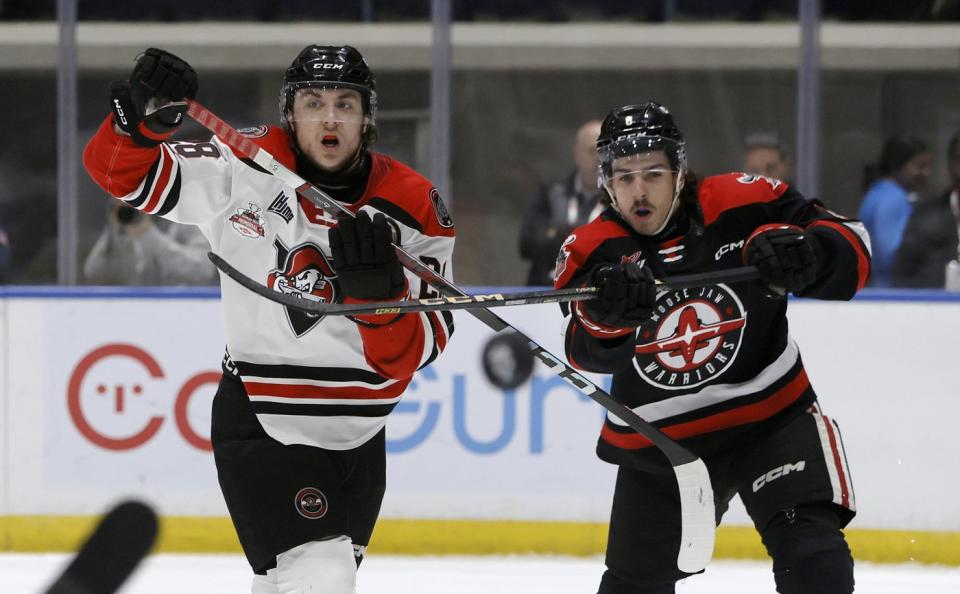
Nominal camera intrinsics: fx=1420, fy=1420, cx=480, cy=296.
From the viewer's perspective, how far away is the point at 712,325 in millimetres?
2471

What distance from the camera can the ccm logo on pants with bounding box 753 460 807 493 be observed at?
2.38 m

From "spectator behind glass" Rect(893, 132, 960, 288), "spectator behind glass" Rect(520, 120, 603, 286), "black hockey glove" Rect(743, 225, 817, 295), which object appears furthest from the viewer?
"spectator behind glass" Rect(520, 120, 603, 286)

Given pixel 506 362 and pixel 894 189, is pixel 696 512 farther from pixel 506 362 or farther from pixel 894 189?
pixel 894 189

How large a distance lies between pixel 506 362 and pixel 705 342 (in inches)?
67.6

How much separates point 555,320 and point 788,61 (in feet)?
4.29

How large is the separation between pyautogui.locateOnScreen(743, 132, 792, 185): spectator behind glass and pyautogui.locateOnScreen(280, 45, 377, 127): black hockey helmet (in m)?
2.52

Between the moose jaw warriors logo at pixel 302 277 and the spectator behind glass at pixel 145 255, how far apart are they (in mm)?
2149

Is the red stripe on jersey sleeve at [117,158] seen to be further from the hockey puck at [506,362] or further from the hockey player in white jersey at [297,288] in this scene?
the hockey puck at [506,362]

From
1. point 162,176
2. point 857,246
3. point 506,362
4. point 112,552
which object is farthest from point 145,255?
point 112,552

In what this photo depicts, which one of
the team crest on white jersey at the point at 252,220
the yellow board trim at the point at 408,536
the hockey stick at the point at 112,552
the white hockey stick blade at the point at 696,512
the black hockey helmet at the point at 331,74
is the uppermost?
the black hockey helmet at the point at 331,74

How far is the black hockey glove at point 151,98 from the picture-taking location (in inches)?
88.5

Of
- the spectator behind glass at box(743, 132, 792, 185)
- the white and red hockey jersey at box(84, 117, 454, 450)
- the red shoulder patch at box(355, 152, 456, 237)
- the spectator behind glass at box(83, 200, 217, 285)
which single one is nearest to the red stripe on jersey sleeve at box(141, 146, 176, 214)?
the white and red hockey jersey at box(84, 117, 454, 450)

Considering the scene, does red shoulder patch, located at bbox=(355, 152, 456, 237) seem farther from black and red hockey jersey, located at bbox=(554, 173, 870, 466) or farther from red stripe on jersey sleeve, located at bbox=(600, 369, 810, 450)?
red stripe on jersey sleeve, located at bbox=(600, 369, 810, 450)

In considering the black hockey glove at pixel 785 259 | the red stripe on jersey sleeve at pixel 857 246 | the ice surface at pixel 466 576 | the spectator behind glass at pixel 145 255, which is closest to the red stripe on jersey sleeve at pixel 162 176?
the black hockey glove at pixel 785 259
